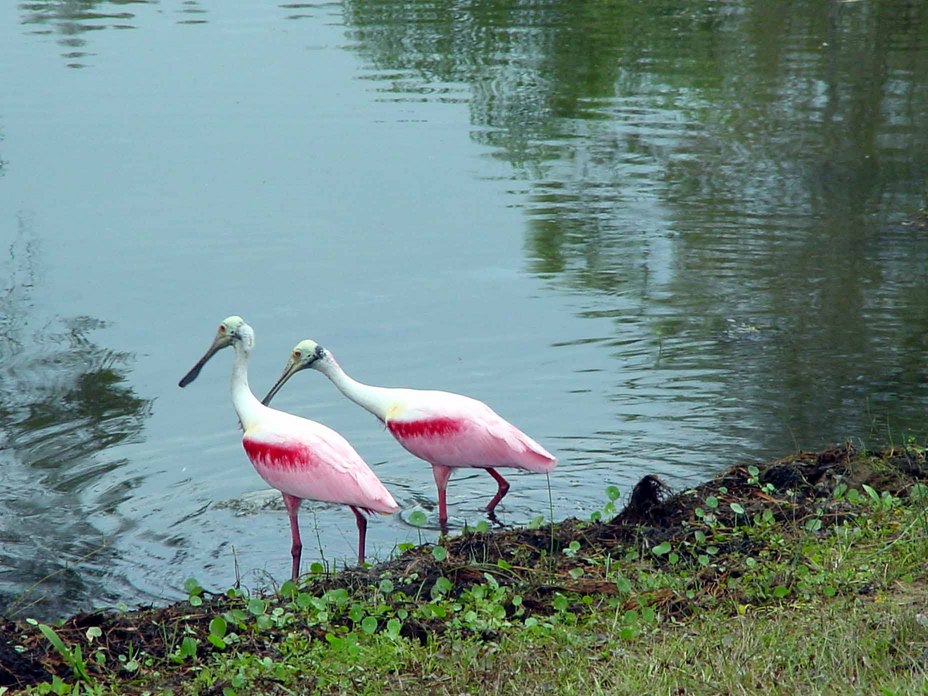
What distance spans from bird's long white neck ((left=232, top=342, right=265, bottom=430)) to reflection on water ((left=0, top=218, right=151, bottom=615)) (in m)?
0.81

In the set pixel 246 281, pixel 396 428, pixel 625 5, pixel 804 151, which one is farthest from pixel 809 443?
pixel 625 5

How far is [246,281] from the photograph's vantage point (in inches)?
466

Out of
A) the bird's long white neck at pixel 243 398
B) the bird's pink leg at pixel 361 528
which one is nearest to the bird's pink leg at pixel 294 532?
the bird's pink leg at pixel 361 528

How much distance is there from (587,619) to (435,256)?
726 centimetres

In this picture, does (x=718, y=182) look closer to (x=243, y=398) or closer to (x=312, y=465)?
(x=243, y=398)

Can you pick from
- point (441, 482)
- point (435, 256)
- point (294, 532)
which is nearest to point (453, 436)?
point (441, 482)

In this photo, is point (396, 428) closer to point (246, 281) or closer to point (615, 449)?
point (615, 449)

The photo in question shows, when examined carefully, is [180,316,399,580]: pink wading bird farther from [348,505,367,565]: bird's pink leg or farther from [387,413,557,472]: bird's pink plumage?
[387,413,557,472]: bird's pink plumage

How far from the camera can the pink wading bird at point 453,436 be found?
7.70 m

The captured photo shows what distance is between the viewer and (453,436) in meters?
7.73

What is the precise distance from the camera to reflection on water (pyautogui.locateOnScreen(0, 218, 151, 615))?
7.05m

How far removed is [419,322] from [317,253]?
79.6 inches

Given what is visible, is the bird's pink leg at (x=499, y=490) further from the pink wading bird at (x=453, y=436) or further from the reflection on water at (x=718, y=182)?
the reflection on water at (x=718, y=182)

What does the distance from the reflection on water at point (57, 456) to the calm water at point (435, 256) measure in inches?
0.9
